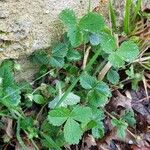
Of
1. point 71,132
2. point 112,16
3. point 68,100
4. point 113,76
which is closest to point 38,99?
point 68,100

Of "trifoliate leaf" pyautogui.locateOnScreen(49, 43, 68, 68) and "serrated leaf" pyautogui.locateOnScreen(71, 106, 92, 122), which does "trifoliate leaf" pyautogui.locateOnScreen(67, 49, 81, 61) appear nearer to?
"trifoliate leaf" pyautogui.locateOnScreen(49, 43, 68, 68)

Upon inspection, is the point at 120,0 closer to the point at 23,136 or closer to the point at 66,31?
the point at 66,31

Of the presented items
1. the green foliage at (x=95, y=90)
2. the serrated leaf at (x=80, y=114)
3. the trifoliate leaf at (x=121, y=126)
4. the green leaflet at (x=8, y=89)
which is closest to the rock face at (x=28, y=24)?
the green leaflet at (x=8, y=89)

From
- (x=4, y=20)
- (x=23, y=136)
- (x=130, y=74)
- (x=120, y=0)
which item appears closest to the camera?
(x=4, y=20)

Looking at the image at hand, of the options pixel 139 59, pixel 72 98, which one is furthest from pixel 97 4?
pixel 72 98

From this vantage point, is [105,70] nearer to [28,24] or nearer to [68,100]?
[68,100]

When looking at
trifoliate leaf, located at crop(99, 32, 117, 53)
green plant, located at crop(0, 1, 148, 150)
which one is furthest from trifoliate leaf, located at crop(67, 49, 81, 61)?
trifoliate leaf, located at crop(99, 32, 117, 53)
